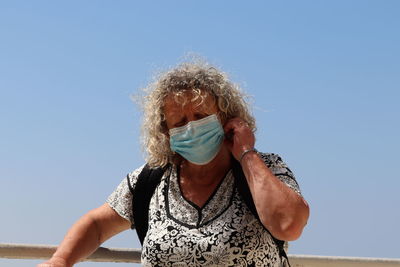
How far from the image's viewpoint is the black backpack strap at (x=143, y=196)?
4.11m

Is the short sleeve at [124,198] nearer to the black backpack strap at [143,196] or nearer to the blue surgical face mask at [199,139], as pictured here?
the black backpack strap at [143,196]

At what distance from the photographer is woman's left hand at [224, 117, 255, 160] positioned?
382 cm

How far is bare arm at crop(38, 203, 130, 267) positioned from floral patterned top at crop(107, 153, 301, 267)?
0.34 meters

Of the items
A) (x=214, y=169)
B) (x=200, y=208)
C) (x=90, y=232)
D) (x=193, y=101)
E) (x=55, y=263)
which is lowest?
(x=55, y=263)

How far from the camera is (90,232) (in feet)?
13.8

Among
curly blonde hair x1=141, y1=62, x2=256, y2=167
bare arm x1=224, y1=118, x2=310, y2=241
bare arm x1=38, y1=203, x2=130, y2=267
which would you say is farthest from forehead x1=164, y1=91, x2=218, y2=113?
bare arm x1=38, y1=203, x2=130, y2=267

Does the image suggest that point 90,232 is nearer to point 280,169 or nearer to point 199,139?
point 199,139

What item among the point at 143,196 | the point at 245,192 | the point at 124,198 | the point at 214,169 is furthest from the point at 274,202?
the point at 124,198

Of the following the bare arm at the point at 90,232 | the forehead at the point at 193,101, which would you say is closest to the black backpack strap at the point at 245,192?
the forehead at the point at 193,101

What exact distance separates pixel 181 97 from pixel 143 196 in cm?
58

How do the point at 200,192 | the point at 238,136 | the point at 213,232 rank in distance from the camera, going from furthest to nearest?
the point at 200,192 → the point at 238,136 → the point at 213,232

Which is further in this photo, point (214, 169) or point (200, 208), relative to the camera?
point (214, 169)

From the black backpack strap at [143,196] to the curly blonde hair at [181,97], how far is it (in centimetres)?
7

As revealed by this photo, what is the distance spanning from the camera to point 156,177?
4.18 meters
